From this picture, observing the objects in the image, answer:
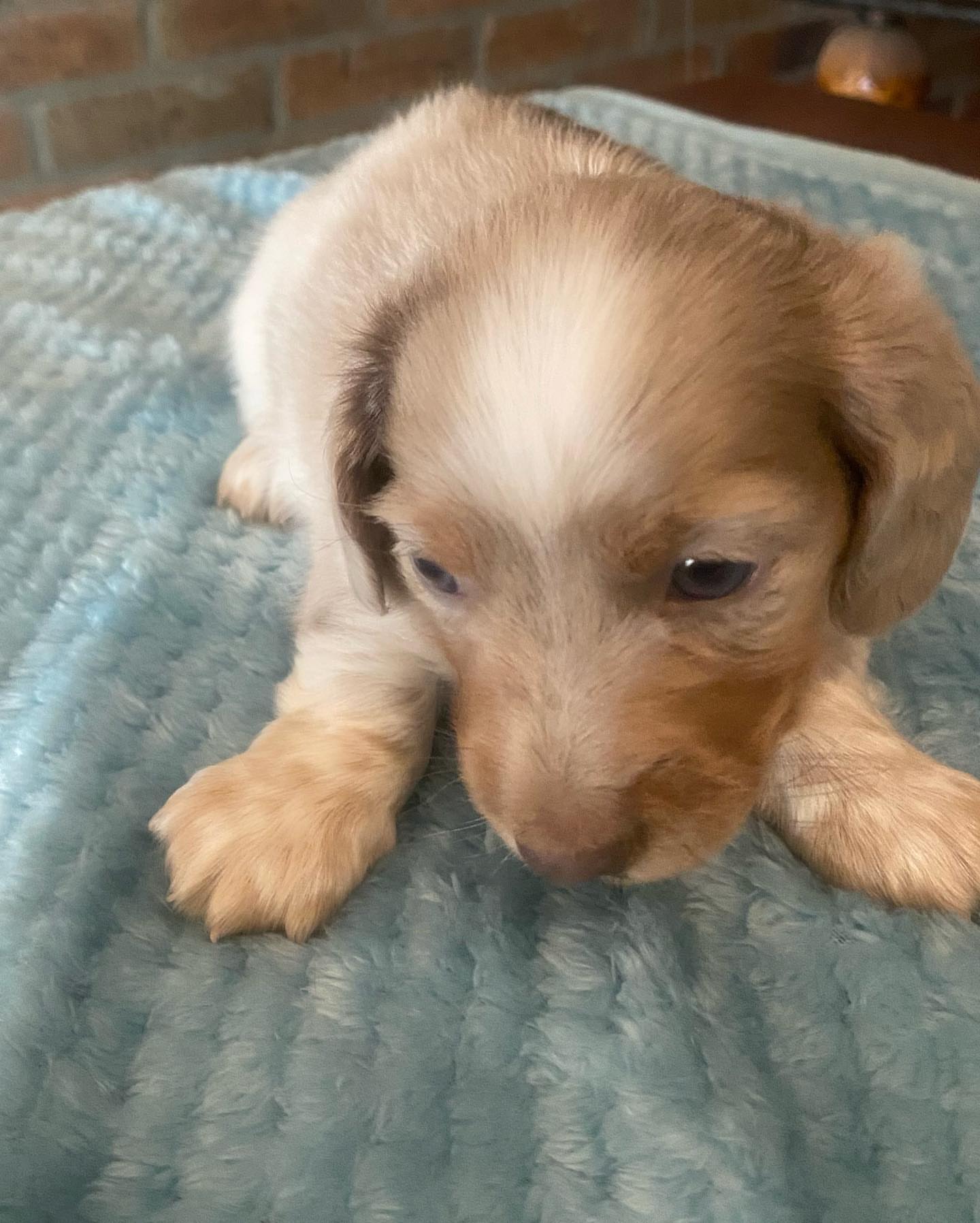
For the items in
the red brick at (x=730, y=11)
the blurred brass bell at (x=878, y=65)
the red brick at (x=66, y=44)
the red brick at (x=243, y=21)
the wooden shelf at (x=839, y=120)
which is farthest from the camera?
the red brick at (x=730, y=11)

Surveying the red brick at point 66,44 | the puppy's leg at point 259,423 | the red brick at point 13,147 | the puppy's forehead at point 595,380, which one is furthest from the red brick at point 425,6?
the puppy's forehead at point 595,380

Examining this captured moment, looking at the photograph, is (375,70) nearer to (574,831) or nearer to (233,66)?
(233,66)

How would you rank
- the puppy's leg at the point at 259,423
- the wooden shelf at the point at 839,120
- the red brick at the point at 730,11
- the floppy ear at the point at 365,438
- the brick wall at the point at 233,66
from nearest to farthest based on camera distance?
the floppy ear at the point at 365,438, the puppy's leg at the point at 259,423, the wooden shelf at the point at 839,120, the brick wall at the point at 233,66, the red brick at the point at 730,11

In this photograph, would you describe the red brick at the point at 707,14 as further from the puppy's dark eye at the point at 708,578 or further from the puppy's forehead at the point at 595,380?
the puppy's dark eye at the point at 708,578

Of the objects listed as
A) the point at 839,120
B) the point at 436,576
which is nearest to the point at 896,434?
the point at 436,576

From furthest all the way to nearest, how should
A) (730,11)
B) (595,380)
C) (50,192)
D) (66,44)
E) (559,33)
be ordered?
(730,11) → (559,33) → (50,192) → (66,44) → (595,380)

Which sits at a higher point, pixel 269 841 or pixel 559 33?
pixel 559 33

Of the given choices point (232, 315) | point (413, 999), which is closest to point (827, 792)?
point (413, 999)

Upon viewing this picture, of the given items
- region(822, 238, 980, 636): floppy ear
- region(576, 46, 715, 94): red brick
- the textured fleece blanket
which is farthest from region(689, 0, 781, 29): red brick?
region(822, 238, 980, 636): floppy ear
